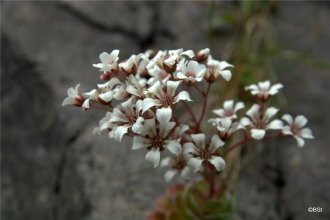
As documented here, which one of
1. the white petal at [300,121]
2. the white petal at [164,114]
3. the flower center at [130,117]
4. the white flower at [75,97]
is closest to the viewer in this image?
the white petal at [164,114]

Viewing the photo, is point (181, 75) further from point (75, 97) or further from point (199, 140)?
point (75, 97)

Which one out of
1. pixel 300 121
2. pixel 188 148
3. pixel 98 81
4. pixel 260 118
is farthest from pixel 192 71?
pixel 98 81

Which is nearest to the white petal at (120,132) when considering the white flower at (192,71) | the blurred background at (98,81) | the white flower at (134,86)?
the white flower at (134,86)

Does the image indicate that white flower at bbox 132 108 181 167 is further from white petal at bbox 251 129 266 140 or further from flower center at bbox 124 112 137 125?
white petal at bbox 251 129 266 140

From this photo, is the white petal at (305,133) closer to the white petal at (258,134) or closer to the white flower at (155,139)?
the white petal at (258,134)

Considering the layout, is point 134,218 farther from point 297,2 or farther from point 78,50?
point 297,2

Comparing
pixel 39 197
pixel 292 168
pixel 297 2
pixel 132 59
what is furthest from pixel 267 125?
pixel 297 2
